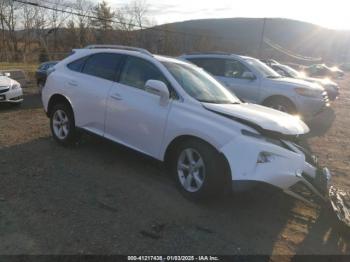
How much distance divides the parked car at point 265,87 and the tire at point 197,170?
525 centimetres

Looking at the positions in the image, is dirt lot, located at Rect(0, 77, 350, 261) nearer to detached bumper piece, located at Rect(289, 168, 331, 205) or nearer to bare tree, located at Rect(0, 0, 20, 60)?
detached bumper piece, located at Rect(289, 168, 331, 205)

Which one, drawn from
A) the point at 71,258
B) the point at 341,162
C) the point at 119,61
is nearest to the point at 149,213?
the point at 71,258

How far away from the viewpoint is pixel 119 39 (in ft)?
156

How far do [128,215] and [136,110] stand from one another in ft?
5.03

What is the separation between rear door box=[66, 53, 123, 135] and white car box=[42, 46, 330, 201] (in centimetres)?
2

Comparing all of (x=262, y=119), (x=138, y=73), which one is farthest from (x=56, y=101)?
(x=262, y=119)

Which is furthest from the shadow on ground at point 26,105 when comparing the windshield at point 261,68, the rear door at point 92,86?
the windshield at point 261,68

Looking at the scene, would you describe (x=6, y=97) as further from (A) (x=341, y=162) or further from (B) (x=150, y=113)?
(A) (x=341, y=162)

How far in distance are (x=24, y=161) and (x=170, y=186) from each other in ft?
7.54

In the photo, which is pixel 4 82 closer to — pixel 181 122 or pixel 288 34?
pixel 181 122

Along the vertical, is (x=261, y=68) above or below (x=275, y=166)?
above

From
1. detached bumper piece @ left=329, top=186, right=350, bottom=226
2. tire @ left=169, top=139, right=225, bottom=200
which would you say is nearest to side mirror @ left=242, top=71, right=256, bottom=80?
detached bumper piece @ left=329, top=186, right=350, bottom=226

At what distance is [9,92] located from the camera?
34.6 ft

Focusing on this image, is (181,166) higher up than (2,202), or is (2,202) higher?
(181,166)
